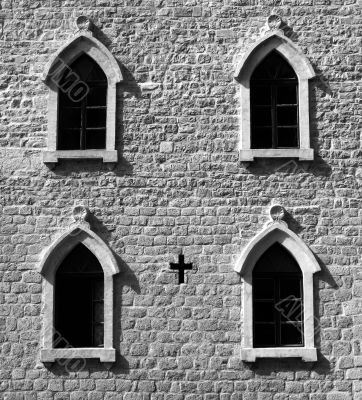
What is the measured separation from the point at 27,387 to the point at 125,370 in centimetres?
140

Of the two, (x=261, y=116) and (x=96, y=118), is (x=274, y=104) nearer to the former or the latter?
(x=261, y=116)

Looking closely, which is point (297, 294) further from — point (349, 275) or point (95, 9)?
point (95, 9)

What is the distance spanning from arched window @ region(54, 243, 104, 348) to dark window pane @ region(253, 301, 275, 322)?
222 cm

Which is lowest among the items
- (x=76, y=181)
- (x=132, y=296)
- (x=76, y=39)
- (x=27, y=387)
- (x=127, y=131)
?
(x=27, y=387)

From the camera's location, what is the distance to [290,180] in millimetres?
11750

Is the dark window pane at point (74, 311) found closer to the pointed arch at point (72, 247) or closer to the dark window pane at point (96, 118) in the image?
the pointed arch at point (72, 247)

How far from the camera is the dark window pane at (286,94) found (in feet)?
39.5

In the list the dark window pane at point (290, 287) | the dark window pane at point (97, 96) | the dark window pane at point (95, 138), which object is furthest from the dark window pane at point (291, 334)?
the dark window pane at point (97, 96)

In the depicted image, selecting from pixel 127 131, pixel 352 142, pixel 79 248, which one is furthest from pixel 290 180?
pixel 79 248

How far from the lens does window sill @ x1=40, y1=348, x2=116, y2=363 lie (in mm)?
11234

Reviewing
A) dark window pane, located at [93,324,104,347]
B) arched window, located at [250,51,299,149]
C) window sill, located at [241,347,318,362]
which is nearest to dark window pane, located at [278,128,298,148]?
arched window, located at [250,51,299,149]

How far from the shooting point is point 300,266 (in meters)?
11.5

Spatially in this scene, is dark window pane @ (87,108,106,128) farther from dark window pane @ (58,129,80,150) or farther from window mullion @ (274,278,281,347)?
window mullion @ (274,278,281,347)

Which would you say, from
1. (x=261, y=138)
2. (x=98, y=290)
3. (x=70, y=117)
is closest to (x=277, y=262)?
(x=261, y=138)
